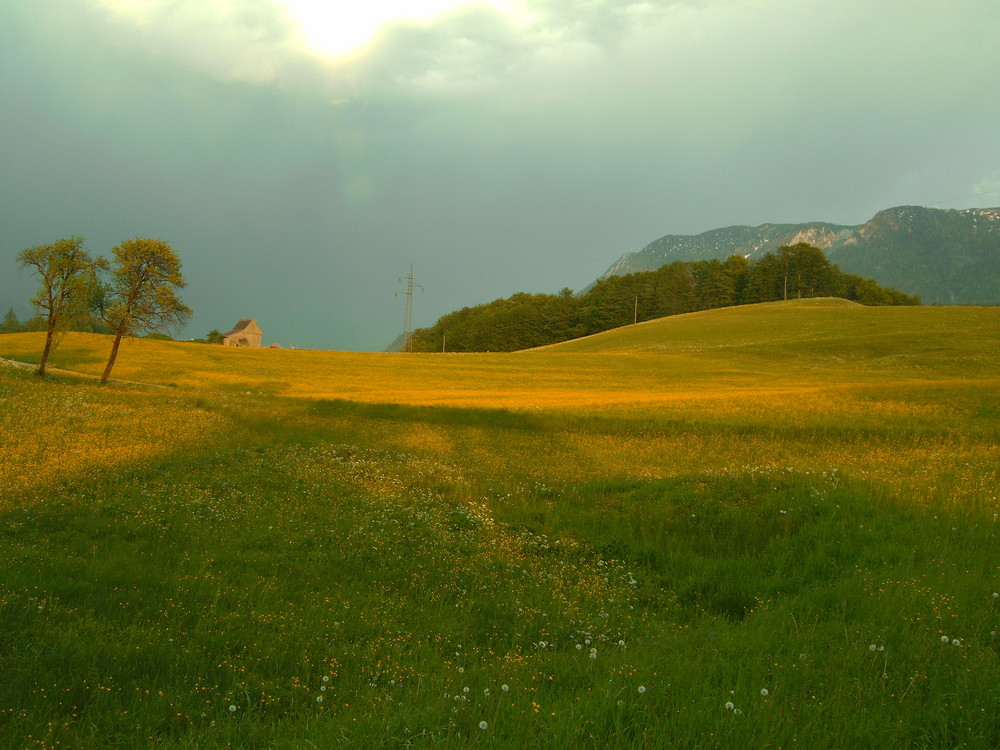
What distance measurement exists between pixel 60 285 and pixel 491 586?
114 ft

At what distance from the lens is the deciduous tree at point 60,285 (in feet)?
104

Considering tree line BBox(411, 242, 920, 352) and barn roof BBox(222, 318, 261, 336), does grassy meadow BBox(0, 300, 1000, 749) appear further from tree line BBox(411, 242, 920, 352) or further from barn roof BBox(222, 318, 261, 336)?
barn roof BBox(222, 318, 261, 336)

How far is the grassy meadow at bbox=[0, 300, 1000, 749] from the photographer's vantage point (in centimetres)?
430

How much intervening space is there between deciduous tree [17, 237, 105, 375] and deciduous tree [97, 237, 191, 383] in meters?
1.05

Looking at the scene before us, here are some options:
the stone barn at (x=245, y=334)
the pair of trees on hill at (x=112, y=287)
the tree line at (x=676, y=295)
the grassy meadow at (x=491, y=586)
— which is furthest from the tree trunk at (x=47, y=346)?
the stone barn at (x=245, y=334)

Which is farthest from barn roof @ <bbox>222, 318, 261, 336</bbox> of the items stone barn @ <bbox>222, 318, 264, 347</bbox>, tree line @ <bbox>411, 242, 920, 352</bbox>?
tree line @ <bbox>411, 242, 920, 352</bbox>

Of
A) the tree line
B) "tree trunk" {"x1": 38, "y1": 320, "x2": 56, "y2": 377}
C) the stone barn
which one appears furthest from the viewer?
the stone barn

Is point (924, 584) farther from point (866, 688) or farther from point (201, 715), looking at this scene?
point (201, 715)

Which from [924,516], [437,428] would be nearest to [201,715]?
[924,516]

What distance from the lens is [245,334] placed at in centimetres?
17062

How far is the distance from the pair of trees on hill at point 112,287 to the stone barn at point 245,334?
144 metres

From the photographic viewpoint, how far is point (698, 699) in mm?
4438

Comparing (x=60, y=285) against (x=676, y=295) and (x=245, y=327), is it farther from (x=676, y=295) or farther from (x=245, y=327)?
(x=245, y=327)

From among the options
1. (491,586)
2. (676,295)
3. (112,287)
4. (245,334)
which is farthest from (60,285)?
(245,334)
